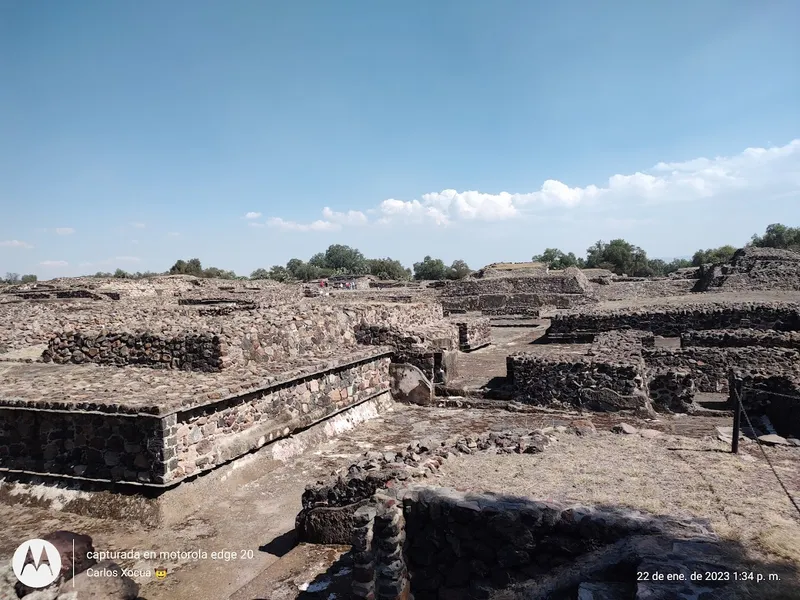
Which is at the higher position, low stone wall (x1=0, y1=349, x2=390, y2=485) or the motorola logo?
low stone wall (x1=0, y1=349, x2=390, y2=485)

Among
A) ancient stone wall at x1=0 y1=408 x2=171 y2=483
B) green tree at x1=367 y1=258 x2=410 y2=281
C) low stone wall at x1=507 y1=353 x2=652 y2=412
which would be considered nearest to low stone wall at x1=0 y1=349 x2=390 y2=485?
ancient stone wall at x1=0 y1=408 x2=171 y2=483

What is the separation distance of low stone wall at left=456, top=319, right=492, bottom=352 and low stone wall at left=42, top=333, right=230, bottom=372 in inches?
325

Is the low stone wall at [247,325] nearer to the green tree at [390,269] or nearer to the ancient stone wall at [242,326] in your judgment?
the ancient stone wall at [242,326]

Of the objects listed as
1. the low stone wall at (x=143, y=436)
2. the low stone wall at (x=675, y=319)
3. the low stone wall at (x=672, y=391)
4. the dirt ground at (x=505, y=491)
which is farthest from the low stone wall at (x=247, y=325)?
the low stone wall at (x=675, y=319)

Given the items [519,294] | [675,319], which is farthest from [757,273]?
[675,319]

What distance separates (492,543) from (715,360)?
24.9ft

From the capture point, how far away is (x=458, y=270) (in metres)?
68.4

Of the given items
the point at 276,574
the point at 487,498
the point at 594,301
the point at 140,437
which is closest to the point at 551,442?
the point at 487,498

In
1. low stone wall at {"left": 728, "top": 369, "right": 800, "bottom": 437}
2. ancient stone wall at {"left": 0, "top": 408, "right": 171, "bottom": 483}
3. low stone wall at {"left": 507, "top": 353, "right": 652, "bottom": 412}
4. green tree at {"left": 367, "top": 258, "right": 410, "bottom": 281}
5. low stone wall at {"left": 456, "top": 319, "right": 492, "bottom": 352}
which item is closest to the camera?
ancient stone wall at {"left": 0, "top": 408, "right": 171, "bottom": 483}

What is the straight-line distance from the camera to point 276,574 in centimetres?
446

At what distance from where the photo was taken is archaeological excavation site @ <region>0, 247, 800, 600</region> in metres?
3.63

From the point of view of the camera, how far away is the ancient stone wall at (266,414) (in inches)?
224

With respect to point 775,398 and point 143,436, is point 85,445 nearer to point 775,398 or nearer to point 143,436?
point 143,436

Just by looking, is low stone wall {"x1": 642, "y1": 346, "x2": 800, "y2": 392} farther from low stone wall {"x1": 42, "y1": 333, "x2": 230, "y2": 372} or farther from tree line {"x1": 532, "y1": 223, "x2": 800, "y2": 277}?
tree line {"x1": 532, "y1": 223, "x2": 800, "y2": 277}
